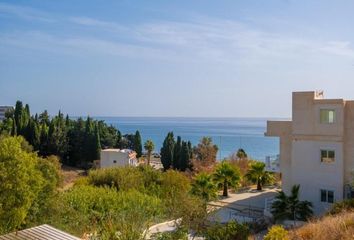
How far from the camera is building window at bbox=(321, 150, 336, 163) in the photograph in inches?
878

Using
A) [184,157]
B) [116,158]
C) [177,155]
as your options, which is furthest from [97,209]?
[177,155]

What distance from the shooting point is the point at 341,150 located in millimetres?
21875

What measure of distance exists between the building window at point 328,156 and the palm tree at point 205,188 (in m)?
6.52

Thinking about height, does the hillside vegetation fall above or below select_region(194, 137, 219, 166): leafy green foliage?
above

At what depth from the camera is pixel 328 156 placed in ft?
73.8

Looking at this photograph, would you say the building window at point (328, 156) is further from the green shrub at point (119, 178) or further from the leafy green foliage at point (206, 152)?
the leafy green foliage at point (206, 152)

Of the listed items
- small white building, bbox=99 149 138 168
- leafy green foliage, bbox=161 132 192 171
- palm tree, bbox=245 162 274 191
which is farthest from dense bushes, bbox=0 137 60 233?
leafy green foliage, bbox=161 132 192 171

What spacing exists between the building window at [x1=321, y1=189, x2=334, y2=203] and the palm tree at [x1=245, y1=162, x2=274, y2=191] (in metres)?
6.49

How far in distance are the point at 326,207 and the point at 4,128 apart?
148 feet

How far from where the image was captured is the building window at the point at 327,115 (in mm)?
22109

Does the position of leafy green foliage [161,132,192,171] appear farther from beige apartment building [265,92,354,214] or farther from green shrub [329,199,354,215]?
green shrub [329,199,354,215]

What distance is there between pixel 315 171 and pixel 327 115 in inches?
120

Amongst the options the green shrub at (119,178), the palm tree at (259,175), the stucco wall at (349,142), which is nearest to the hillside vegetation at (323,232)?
the stucco wall at (349,142)

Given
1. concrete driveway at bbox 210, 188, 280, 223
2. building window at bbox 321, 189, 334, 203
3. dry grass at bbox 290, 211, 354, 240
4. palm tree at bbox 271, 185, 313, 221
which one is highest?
dry grass at bbox 290, 211, 354, 240
